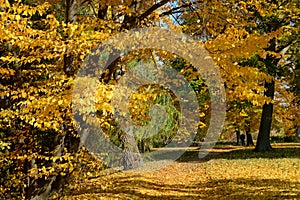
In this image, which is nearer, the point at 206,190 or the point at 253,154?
the point at 206,190

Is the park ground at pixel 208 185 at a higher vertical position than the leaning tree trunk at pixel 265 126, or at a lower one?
lower

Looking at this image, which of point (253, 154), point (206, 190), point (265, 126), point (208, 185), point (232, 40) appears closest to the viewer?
point (232, 40)

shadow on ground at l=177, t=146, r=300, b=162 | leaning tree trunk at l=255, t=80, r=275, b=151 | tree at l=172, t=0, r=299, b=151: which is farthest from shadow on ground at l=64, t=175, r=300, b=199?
leaning tree trunk at l=255, t=80, r=275, b=151

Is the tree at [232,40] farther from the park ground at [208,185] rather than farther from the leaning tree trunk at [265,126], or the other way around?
the leaning tree trunk at [265,126]

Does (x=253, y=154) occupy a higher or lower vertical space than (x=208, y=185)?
higher

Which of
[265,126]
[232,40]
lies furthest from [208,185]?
[265,126]

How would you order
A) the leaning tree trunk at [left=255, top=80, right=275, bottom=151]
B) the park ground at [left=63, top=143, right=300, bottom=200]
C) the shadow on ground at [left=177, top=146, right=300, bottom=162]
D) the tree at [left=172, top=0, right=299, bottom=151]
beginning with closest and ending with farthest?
the tree at [left=172, top=0, right=299, bottom=151], the park ground at [left=63, top=143, right=300, bottom=200], the shadow on ground at [left=177, top=146, right=300, bottom=162], the leaning tree trunk at [left=255, top=80, right=275, bottom=151]

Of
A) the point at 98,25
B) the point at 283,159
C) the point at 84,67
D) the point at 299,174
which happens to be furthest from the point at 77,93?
the point at 283,159

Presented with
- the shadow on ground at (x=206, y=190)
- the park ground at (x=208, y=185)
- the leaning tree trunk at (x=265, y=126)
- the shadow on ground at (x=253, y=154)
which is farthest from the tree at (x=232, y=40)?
the leaning tree trunk at (x=265, y=126)

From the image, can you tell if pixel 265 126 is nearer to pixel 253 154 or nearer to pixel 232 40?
pixel 253 154

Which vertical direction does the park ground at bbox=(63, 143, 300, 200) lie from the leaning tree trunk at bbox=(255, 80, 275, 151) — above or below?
below

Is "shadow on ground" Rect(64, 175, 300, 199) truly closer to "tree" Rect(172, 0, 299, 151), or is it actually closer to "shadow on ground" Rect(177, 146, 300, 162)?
"tree" Rect(172, 0, 299, 151)

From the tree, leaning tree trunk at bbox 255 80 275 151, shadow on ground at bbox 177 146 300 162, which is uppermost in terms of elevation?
the tree

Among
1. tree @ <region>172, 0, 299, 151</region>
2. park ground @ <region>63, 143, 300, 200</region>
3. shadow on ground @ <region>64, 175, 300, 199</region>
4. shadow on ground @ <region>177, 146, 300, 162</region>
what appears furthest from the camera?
shadow on ground @ <region>177, 146, 300, 162</region>
